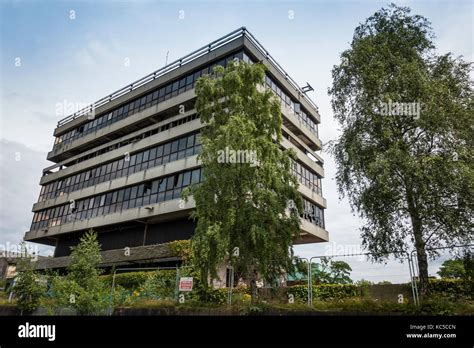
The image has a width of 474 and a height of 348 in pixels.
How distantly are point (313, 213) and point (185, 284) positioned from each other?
18.7m

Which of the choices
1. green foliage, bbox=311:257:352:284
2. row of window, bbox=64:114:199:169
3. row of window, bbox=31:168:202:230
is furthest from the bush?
row of window, bbox=64:114:199:169

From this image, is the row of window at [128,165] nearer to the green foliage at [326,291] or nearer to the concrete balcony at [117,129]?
the concrete balcony at [117,129]

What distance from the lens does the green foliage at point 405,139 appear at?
12.9 metres

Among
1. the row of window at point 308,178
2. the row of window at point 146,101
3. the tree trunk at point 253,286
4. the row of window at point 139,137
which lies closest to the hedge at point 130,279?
the tree trunk at point 253,286

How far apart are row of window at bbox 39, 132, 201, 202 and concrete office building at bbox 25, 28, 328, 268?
115 mm

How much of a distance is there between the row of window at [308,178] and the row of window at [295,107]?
15.7ft

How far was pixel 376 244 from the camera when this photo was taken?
14.2 meters

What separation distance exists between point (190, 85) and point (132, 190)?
10.8m

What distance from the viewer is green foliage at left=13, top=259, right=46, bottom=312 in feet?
56.3

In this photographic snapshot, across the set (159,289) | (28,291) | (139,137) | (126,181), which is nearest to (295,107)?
(139,137)

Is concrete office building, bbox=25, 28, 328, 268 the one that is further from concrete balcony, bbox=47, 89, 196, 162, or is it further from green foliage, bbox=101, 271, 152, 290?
green foliage, bbox=101, 271, 152, 290
